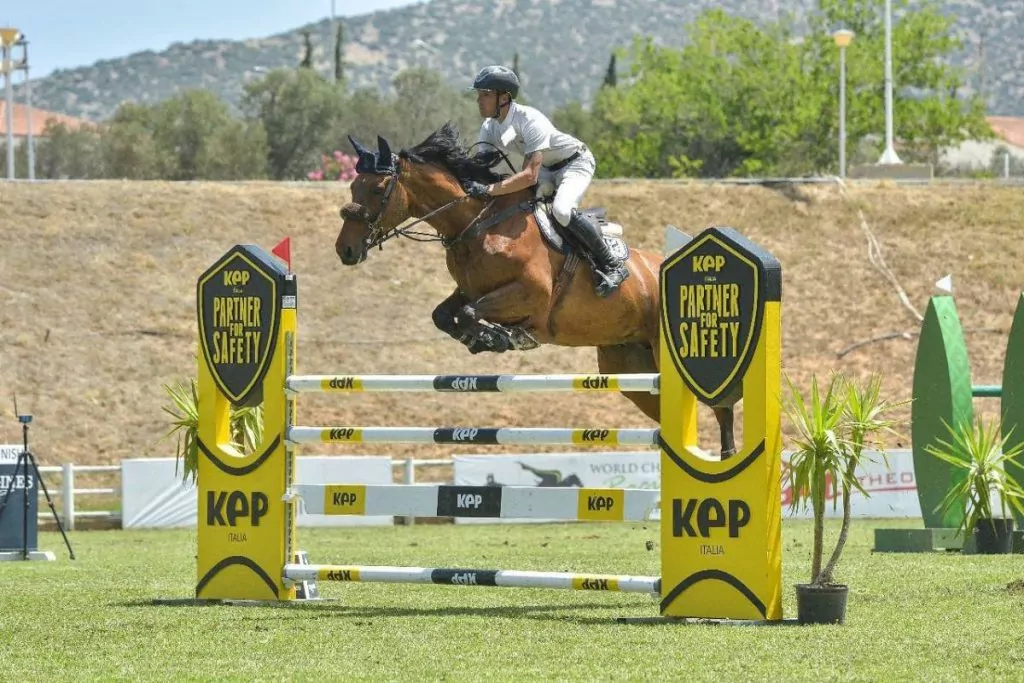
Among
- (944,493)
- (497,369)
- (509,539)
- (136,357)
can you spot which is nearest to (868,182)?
(497,369)

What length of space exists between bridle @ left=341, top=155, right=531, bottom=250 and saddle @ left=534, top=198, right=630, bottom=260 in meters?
0.20

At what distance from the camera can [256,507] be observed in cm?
884

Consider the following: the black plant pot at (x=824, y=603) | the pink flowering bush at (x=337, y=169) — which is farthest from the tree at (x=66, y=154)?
the black plant pot at (x=824, y=603)

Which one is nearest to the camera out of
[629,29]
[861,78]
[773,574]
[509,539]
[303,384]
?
[773,574]

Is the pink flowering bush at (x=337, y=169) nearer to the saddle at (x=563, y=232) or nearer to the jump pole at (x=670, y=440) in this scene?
the saddle at (x=563, y=232)

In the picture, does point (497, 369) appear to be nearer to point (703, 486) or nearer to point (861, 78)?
point (703, 486)

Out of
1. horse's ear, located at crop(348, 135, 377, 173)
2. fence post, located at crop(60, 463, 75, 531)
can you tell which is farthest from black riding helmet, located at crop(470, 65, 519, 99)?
fence post, located at crop(60, 463, 75, 531)

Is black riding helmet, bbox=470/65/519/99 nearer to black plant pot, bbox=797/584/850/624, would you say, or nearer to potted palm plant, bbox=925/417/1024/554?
potted palm plant, bbox=925/417/1024/554

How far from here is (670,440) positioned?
7.86m

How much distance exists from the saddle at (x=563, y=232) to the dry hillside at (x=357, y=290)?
14271 millimetres

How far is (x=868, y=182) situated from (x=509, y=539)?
20.2m

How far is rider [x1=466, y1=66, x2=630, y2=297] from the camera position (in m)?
9.40

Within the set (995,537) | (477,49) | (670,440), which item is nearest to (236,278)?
(670,440)

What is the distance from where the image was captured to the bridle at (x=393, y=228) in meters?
8.98
